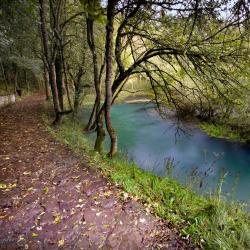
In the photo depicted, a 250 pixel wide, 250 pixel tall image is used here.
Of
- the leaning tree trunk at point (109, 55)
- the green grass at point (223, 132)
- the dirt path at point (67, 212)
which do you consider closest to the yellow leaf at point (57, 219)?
the dirt path at point (67, 212)

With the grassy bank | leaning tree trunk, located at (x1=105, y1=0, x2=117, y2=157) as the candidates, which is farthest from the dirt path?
leaning tree trunk, located at (x1=105, y1=0, x2=117, y2=157)

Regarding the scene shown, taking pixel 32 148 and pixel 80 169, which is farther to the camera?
pixel 32 148

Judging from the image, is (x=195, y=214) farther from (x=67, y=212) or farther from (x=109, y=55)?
(x=109, y=55)

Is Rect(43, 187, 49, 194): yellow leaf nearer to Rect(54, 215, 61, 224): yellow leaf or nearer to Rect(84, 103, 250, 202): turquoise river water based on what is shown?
Rect(54, 215, 61, 224): yellow leaf

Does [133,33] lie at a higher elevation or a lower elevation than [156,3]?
lower

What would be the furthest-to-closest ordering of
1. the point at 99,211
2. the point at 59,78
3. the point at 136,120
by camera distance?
1. the point at 136,120
2. the point at 59,78
3. the point at 99,211

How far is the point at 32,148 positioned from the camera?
632cm

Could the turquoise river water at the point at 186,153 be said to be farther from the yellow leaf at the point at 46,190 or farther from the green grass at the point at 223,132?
the yellow leaf at the point at 46,190

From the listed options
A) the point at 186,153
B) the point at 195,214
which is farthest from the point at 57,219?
the point at 186,153

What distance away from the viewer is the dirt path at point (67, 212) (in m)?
3.13

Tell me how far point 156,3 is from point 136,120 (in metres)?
13.2

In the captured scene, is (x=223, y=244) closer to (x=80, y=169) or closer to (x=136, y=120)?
(x=80, y=169)

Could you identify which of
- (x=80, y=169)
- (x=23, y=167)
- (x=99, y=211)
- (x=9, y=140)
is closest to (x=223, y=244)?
(x=99, y=211)

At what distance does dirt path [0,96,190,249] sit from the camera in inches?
123
